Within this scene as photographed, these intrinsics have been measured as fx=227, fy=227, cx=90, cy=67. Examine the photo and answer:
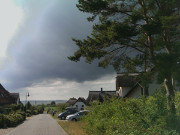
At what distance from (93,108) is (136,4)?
604 cm

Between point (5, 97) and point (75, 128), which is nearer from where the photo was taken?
point (75, 128)

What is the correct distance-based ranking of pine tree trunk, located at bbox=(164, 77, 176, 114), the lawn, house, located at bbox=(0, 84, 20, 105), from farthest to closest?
house, located at bbox=(0, 84, 20, 105), the lawn, pine tree trunk, located at bbox=(164, 77, 176, 114)

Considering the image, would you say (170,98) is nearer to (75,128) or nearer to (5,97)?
(75,128)

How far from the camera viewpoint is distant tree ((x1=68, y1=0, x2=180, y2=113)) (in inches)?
360

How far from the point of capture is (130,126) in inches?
A: 280

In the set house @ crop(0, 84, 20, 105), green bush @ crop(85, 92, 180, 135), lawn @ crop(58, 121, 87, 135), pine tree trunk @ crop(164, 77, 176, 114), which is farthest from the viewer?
house @ crop(0, 84, 20, 105)

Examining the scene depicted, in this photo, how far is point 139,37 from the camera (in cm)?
1261

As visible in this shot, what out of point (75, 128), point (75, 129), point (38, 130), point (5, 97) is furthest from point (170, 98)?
point (5, 97)

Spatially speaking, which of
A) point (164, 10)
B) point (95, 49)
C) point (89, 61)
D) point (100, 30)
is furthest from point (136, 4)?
point (89, 61)

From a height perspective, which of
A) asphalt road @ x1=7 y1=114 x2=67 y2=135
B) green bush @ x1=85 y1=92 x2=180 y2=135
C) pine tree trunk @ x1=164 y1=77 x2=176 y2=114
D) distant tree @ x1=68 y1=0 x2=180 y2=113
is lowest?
asphalt road @ x1=7 y1=114 x2=67 y2=135

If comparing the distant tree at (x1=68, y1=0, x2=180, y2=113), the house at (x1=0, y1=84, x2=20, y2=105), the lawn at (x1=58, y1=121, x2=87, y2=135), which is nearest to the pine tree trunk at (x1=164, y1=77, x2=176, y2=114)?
the distant tree at (x1=68, y1=0, x2=180, y2=113)

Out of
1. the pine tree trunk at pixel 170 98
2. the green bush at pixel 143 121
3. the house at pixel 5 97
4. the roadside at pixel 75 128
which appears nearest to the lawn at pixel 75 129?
the roadside at pixel 75 128

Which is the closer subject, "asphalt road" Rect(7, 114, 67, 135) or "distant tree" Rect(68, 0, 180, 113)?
"distant tree" Rect(68, 0, 180, 113)

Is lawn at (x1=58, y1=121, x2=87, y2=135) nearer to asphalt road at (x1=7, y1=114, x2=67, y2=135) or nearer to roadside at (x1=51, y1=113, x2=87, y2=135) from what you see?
roadside at (x1=51, y1=113, x2=87, y2=135)
